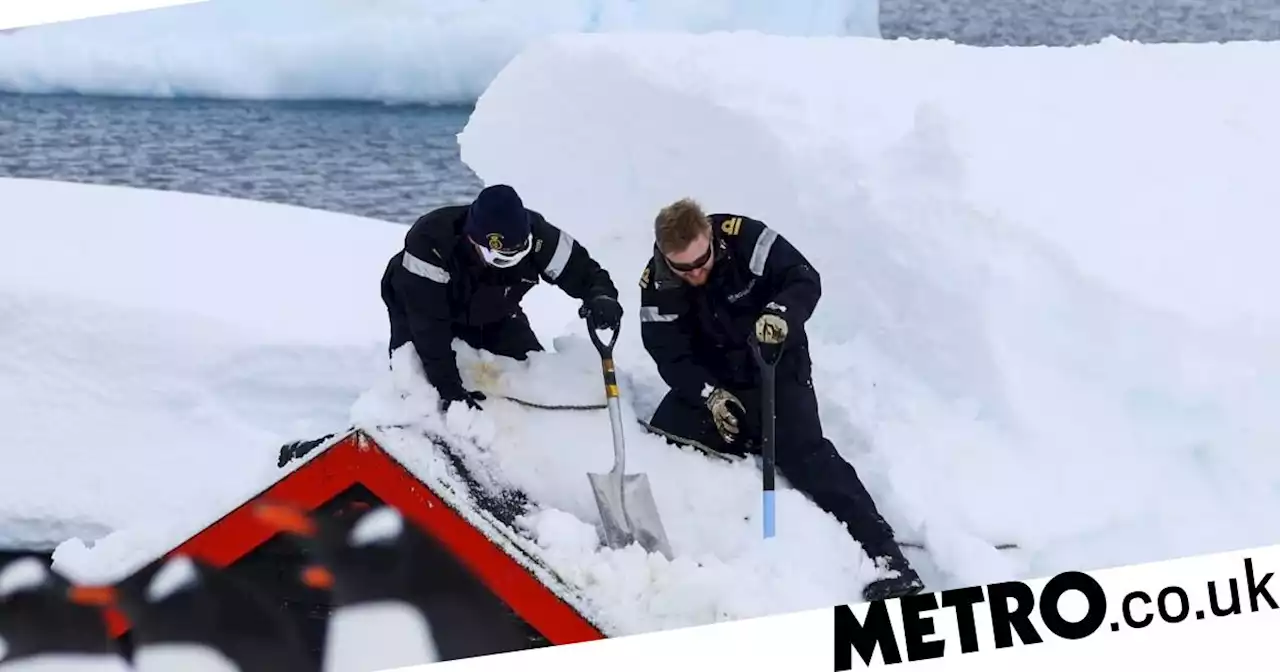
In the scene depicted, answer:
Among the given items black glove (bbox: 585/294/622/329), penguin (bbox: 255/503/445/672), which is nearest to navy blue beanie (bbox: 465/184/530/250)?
black glove (bbox: 585/294/622/329)

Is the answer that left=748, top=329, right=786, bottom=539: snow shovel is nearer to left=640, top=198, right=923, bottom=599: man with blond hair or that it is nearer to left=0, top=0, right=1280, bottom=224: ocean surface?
left=640, top=198, right=923, bottom=599: man with blond hair

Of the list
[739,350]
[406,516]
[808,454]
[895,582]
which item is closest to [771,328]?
[739,350]

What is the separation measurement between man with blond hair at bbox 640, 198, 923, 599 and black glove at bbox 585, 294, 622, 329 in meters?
0.07

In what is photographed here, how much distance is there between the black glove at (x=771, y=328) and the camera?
7.22ft

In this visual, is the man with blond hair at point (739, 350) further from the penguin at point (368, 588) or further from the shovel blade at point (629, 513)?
the penguin at point (368, 588)

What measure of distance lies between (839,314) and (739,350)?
348 millimetres

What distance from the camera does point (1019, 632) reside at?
2303 mm

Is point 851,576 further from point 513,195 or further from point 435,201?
point 435,201

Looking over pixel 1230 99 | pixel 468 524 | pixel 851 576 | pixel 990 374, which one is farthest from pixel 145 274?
pixel 1230 99

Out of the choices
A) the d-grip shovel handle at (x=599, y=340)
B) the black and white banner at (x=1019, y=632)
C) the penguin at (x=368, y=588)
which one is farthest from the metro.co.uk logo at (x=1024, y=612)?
the penguin at (x=368, y=588)

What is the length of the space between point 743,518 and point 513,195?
76 cm

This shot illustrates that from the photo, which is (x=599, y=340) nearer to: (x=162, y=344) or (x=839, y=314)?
(x=839, y=314)

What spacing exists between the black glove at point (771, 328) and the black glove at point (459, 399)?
22.8 inches

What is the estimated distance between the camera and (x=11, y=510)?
7.56 feet
